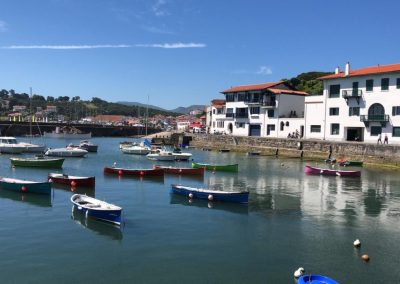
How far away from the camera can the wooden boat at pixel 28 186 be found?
31702 millimetres

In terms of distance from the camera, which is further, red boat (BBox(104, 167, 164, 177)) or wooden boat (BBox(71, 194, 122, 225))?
red boat (BBox(104, 167, 164, 177))

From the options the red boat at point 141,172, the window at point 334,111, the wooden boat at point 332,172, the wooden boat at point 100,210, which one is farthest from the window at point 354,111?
the wooden boat at point 100,210

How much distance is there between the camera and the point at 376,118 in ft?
209

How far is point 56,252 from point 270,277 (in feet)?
32.1

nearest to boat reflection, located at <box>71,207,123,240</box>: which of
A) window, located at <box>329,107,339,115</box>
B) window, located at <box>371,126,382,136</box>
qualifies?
window, located at <box>371,126,382,136</box>

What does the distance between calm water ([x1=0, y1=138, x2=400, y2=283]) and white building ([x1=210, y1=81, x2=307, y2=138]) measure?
152 feet

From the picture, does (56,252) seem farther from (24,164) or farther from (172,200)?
(24,164)

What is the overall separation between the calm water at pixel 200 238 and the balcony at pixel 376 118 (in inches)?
1155

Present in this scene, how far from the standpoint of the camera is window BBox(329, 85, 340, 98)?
229ft

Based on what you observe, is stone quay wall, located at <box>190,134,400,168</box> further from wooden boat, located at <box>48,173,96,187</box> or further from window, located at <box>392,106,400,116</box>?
wooden boat, located at <box>48,173,96,187</box>

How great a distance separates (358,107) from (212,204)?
45.2m

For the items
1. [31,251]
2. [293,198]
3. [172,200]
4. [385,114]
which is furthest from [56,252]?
[385,114]

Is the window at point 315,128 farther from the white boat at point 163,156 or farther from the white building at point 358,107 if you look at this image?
the white boat at point 163,156

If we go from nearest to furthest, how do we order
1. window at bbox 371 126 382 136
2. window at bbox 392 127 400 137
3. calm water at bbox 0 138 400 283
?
calm water at bbox 0 138 400 283
window at bbox 392 127 400 137
window at bbox 371 126 382 136
